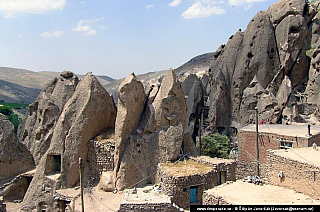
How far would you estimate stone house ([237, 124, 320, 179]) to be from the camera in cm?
1899

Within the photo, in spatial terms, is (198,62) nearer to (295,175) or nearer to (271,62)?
(271,62)

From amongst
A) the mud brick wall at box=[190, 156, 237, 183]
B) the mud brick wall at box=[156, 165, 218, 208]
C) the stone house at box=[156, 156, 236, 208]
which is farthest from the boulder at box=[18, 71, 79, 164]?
the mud brick wall at box=[190, 156, 237, 183]

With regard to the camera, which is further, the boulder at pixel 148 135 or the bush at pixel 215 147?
the bush at pixel 215 147

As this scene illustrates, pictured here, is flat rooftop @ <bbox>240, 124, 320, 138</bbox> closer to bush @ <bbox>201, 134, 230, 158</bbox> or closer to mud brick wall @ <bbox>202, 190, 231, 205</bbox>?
bush @ <bbox>201, 134, 230, 158</bbox>

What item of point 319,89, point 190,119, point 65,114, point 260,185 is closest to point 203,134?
point 190,119

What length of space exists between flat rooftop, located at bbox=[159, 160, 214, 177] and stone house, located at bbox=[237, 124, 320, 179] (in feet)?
13.0

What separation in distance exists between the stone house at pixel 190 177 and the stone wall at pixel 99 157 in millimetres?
2883

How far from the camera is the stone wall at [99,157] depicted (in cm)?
1798

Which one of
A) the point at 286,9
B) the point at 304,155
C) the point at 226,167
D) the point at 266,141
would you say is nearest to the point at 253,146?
the point at 266,141

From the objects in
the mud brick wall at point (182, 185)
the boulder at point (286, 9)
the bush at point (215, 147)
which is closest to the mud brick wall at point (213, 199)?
the mud brick wall at point (182, 185)

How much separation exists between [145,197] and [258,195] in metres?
5.21

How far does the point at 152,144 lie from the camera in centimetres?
1752

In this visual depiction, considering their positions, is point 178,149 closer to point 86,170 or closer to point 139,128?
point 139,128

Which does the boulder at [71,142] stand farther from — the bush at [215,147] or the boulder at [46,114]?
the bush at [215,147]
